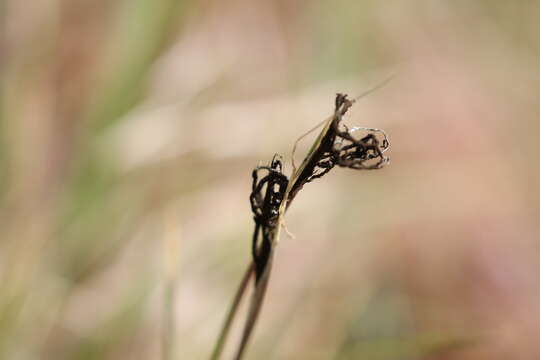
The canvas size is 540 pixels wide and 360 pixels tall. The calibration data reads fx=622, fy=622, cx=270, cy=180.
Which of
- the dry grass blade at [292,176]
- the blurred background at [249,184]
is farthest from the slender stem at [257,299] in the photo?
the blurred background at [249,184]

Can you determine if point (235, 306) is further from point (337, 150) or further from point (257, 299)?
point (337, 150)

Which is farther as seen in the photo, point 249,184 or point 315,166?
point 249,184

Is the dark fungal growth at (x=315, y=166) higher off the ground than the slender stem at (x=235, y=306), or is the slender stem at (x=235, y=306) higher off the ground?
the dark fungal growth at (x=315, y=166)

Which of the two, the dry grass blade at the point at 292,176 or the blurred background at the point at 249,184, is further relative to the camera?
the blurred background at the point at 249,184

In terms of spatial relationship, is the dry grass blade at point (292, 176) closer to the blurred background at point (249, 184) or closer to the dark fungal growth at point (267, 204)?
the dark fungal growth at point (267, 204)

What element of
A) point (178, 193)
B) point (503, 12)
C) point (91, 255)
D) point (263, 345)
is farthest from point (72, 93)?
point (503, 12)

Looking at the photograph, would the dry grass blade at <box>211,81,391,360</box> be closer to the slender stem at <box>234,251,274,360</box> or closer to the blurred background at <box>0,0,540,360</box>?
the slender stem at <box>234,251,274,360</box>

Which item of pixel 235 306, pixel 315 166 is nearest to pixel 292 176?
pixel 315 166

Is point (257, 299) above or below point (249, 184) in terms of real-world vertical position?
below
